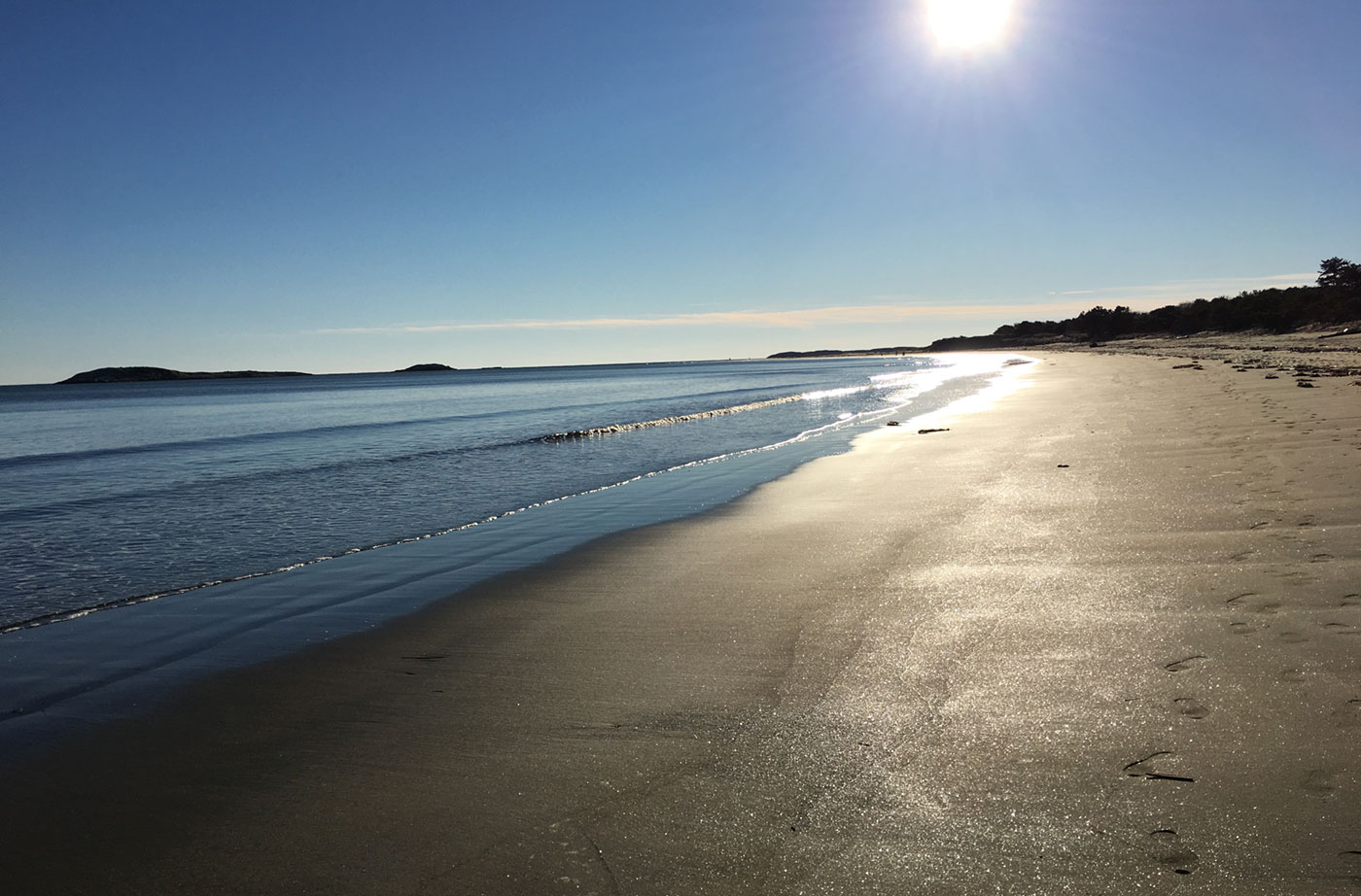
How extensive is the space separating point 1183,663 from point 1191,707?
0.56 m

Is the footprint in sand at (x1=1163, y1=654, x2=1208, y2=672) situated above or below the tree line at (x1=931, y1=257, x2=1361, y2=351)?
below

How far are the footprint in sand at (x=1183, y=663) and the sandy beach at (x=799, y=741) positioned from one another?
17 mm

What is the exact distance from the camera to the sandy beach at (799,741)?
2.61 m

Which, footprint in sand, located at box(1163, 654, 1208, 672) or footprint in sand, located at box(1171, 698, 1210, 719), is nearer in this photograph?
footprint in sand, located at box(1171, 698, 1210, 719)

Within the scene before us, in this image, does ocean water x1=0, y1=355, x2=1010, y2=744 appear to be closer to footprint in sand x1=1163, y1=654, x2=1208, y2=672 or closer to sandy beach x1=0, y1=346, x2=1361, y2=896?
sandy beach x1=0, y1=346, x2=1361, y2=896

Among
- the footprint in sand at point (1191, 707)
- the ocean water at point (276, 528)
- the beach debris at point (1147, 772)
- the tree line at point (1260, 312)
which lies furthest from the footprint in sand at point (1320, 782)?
the tree line at point (1260, 312)

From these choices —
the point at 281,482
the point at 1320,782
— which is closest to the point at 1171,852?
the point at 1320,782

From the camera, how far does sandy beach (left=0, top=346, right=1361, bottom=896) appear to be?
8.56 feet

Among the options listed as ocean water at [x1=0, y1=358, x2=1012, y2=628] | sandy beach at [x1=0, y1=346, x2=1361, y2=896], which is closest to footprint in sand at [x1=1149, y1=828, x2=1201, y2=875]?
sandy beach at [x1=0, y1=346, x2=1361, y2=896]

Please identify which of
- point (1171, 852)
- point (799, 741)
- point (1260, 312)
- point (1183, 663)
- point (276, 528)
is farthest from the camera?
point (1260, 312)

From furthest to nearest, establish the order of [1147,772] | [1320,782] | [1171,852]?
[1147,772]
[1320,782]
[1171,852]

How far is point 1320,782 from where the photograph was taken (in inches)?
109

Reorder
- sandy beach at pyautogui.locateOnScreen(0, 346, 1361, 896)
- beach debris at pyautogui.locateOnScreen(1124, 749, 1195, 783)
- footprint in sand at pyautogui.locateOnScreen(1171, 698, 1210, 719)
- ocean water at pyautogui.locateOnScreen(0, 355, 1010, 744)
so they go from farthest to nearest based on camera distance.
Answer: ocean water at pyautogui.locateOnScreen(0, 355, 1010, 744) → footprint in sand at pyautogui.locateOnScreen(1171, 698, 1210, 719) → beach debris at pyautogui.locateOnScreen(1124, 749, 1195, 783) → sandy beach at pyautogui.locateOnScreen(0, 346, 1361, 896)

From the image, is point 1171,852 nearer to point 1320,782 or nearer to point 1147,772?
point 1147,772
